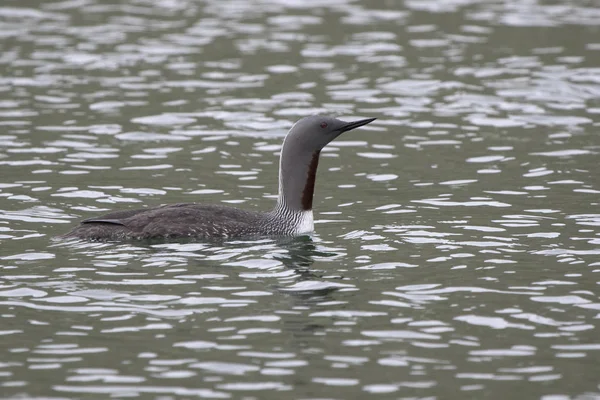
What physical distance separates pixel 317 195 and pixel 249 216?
6.58 ft

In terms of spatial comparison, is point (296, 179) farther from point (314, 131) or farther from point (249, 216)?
point (249, 216)

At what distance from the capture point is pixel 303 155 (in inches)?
422

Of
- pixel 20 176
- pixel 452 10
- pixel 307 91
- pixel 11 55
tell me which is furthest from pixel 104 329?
pixel 452 10

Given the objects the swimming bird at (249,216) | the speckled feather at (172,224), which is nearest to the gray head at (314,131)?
the swimming bird at (249,216)

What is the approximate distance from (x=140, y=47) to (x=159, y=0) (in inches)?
153

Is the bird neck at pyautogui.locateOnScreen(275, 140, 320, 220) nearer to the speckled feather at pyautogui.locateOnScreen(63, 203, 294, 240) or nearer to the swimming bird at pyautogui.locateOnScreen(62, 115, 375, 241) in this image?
the swimming bird at pyautogui.locateOnScreen(62, 115, 375, 241)

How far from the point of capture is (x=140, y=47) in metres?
19.1

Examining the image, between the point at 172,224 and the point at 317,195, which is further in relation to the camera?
the point at 317,195

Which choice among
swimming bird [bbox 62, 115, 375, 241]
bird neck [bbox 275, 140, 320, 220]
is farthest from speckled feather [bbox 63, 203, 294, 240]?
bird neck [bbox 275, 140, 320, 220]

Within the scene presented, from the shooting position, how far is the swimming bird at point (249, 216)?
10.2 meters

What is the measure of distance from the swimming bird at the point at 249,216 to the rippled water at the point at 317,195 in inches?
6.9

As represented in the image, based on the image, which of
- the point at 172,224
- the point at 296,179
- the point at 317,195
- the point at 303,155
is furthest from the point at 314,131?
the point at 317,195

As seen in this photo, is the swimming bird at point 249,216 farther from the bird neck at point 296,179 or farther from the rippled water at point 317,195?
the rippled water at point 317,195

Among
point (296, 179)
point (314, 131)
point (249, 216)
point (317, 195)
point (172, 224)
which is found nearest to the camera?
point (172, 224)
